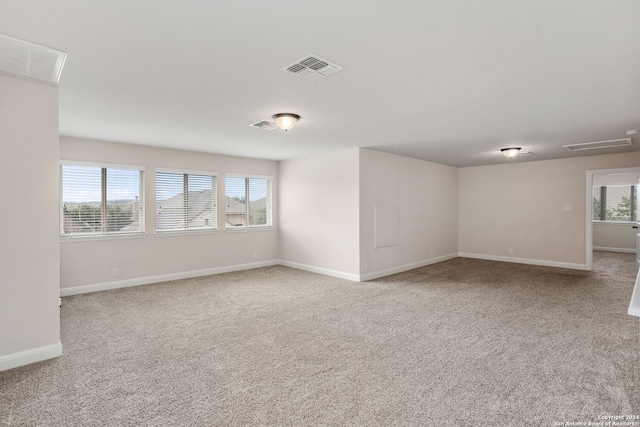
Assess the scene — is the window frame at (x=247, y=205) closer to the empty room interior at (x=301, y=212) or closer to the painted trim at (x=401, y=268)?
the empty room interior at (x=301, y=212)

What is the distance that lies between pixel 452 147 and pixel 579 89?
9.58 feet

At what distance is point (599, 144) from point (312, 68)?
5666 mm

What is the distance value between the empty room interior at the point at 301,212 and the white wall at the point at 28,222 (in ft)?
0.05

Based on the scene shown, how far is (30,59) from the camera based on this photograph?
243 centimetres

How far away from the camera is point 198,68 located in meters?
2.61

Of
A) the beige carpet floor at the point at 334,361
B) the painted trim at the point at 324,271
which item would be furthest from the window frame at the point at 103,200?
the painted trim at the point at 324,271

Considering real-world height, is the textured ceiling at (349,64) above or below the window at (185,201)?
above

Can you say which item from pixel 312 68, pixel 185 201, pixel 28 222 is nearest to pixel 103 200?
pixel 185 201

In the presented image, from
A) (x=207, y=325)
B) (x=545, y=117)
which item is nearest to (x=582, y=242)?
(x=545, y=117)

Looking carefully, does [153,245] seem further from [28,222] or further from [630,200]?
[630,200]

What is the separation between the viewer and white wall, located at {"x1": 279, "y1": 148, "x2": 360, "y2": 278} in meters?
6.09

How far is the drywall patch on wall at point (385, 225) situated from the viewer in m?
6.31

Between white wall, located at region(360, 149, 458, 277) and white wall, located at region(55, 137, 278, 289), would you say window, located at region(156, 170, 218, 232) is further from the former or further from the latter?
white wall, located at region(360, 149, 458, 277)

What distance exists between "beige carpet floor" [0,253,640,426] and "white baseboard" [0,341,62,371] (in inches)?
3.4
